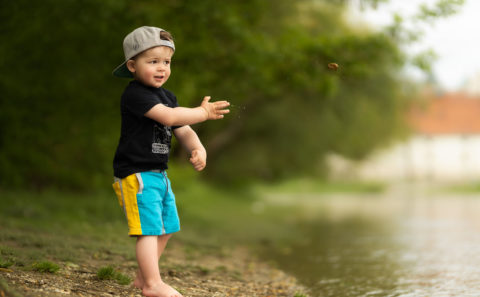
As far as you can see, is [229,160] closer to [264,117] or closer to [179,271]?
[264,117]

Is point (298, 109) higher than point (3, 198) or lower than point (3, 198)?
higher

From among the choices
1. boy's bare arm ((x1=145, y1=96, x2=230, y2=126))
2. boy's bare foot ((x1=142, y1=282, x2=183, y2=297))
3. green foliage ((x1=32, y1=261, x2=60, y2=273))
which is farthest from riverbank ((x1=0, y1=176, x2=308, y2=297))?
boy's bare arm ((x1=145, y1=96, x2=230, y2=126))

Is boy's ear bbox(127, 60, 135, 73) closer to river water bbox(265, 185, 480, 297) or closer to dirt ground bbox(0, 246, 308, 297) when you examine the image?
dirt ground bbox(0, 246, 308, 297)

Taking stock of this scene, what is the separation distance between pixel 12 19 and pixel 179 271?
4.86m

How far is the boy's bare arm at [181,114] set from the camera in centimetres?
384

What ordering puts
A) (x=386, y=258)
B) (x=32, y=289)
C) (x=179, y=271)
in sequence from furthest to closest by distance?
(x=386, y=258) < (x=179, y=271) < (x=32, y=289)

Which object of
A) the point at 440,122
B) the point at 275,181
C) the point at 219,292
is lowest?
the point at 219,292

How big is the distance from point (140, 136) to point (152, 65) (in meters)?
0.46

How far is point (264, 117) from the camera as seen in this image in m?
20.9

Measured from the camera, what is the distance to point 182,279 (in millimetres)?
5129

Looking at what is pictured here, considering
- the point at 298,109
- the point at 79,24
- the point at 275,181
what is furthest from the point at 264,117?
the point at 79,24

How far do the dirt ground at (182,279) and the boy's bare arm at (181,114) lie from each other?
122 cm

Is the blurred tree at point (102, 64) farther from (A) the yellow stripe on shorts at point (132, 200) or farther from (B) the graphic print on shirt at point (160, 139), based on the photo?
(A) the yellow stripe on shorts at point (132, 200)

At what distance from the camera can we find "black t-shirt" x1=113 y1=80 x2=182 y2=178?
388 centimetres
